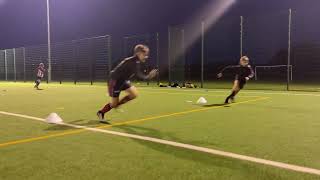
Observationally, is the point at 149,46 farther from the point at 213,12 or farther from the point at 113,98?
the point at 113,98

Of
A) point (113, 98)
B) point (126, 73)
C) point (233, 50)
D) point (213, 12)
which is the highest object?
point (213, 12)

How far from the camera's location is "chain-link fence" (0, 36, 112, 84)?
31578 millimetres

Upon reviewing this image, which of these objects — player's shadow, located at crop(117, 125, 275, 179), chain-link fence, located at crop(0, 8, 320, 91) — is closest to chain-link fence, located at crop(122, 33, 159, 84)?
chain-link fence, located at crop(0, 8, 320, 91)

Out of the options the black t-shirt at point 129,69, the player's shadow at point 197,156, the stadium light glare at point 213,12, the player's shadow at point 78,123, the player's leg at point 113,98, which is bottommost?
the player's shadow at point 197,156

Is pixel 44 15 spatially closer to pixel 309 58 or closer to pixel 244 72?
pixel 309 58

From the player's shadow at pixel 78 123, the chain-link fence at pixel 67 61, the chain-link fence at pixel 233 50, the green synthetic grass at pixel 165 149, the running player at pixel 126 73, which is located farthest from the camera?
the chain-link fence at pixel 67 61

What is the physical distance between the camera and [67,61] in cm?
3581

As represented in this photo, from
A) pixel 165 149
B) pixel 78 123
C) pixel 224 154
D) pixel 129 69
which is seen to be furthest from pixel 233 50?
pixel 224 154

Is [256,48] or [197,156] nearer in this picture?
[197,156]

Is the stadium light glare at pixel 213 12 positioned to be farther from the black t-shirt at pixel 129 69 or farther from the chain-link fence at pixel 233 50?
the black t-shirt at pixel 129 69

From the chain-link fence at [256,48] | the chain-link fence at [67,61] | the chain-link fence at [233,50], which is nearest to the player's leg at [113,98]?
the chain-link fence at [233,50]

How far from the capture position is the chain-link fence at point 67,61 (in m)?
31.6

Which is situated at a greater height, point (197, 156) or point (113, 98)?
point (113, 98)

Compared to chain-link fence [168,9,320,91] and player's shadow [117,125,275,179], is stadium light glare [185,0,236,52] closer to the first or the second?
chain-link fence [168,9,320,91]
